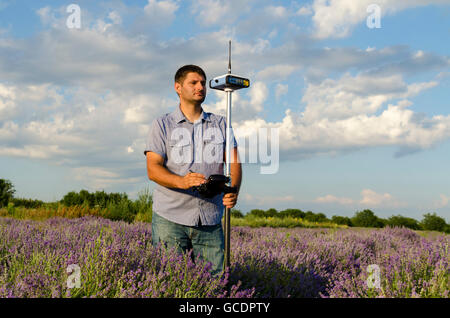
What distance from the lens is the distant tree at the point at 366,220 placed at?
13.7 m

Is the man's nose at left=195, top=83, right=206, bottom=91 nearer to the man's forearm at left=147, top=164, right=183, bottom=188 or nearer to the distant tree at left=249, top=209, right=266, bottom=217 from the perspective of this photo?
the man's forearm at left=147, top=164, right=183, bottom=188

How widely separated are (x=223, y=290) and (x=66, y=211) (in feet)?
26.4

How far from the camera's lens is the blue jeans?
3881 mm

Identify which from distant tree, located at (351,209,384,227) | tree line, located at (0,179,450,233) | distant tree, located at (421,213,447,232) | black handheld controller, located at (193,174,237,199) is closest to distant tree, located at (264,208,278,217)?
tree line, located at (0,179,450,233)

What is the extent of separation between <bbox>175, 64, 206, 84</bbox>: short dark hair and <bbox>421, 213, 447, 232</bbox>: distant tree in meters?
11.1

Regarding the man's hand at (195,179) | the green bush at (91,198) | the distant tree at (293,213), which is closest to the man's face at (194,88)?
the man's hand at (195,179)

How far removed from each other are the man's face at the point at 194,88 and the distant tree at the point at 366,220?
37.4ft

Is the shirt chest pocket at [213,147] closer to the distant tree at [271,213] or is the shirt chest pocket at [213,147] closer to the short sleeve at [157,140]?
the short sleeve at [157,140]

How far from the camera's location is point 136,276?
3.52 metres

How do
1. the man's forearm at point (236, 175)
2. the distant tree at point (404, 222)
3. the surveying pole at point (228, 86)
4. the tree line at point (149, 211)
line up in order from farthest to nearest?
the distant tree at point (404, 222) < the tree line at point (149, 211) < the man's forearm at point (236, 175) < the surveying pole at point (228, 86)

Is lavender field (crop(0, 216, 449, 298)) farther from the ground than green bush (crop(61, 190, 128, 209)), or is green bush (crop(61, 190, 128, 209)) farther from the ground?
green bush (crop(61, 190, 128, 209))

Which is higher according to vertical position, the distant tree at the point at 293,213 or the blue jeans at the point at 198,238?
the blue jeans at the point at 198,238

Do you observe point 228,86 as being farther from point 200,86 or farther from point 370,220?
point 370,220
